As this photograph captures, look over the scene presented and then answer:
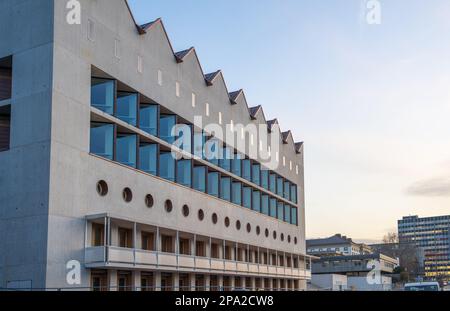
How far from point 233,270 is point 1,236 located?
2397 centimetres

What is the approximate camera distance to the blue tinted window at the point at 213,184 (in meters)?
50.5

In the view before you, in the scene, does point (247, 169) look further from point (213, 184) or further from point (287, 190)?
point (287, 190)

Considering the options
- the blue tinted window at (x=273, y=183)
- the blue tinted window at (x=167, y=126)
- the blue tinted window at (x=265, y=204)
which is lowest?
the blue tinted window at (x=265, y=204)

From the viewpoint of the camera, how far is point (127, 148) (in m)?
39.1

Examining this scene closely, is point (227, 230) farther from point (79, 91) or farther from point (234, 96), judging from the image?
point (79, 91)

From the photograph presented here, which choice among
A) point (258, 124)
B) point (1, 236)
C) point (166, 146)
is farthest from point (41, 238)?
→ point (258, 124)

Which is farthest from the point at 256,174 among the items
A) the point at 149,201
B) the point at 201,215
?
the point at 149,201

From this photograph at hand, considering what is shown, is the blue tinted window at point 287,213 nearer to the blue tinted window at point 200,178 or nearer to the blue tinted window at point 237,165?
the blue tinted window at point 237,165

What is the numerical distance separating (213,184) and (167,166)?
8.20 metres

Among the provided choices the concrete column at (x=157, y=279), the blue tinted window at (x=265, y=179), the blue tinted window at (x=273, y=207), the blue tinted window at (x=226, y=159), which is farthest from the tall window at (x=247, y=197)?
the concrete column at (x=157, y=279)

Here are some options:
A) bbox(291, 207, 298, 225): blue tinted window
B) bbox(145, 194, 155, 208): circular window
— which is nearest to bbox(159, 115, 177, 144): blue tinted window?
bbox(145, 194, 155, 208): circular window

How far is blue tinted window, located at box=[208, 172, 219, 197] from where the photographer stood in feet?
166

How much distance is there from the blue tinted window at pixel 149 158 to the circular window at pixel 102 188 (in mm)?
5082
